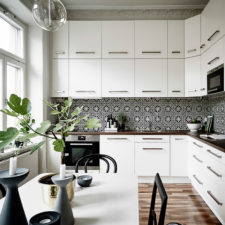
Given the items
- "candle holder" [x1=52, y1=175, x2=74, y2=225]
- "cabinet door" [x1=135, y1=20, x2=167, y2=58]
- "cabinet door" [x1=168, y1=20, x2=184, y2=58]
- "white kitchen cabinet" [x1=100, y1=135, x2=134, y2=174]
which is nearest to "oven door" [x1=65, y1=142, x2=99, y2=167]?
"white kitchen cabinet" [x1=100, y1=135, x2=134, y2=174]

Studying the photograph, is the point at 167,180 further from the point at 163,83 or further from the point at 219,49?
the point at 219,49

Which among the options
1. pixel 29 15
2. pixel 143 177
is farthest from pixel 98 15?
pixel 143 177

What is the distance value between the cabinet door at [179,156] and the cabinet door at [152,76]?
2.57ft

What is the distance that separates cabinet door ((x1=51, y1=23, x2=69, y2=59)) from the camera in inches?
139

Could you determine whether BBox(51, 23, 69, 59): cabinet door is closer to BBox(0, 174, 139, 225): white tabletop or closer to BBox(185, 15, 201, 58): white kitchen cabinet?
BBox(185, 15, 201, 58): white kitchen cabinet

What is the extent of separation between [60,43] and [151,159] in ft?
8.01

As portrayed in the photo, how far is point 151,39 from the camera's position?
3475 mm

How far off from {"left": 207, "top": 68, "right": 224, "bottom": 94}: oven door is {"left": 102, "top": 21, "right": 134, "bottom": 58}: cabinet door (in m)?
1.29

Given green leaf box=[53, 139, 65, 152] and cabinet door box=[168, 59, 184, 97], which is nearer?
green leaf box=[53, 139, 65, 152]

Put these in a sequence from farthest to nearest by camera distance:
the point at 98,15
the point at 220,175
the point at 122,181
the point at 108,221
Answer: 1. the point at 98,15
2. the point at 220,175
3. the point at 122,181
4. the point at 108,221

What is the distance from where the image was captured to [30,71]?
11.1 feet

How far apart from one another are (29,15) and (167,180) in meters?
3.34

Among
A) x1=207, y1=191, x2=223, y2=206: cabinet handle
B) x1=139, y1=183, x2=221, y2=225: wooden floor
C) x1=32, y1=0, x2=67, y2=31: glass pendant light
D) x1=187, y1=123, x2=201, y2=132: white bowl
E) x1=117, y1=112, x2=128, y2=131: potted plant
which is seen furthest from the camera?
x1=117, y1=112, x2=128, y2=131: potted plant

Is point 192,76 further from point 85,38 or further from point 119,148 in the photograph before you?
point 85,38
